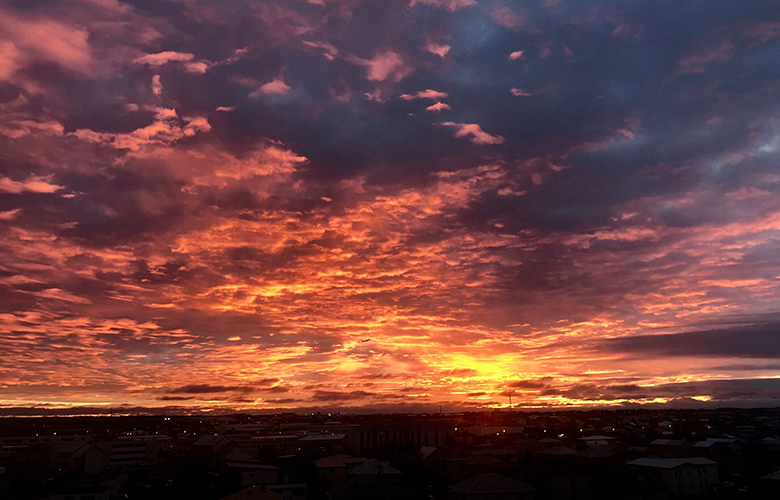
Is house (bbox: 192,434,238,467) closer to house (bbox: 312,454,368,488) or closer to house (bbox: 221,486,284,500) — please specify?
house (bbox: 312,454,368,488)

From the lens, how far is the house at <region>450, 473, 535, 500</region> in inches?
2223

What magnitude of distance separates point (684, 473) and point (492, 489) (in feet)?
100

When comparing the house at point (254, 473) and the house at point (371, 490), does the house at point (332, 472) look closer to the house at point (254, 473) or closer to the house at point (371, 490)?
the house at point (254, 473)

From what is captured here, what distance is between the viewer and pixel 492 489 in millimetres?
56938

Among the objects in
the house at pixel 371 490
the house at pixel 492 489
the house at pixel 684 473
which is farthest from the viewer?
the house at pixel 684 473

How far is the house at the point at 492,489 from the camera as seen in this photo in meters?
56.5

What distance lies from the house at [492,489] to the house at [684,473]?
21975mm

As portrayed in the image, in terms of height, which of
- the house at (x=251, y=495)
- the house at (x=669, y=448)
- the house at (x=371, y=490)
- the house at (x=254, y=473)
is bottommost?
the house at (x=669, y=448)

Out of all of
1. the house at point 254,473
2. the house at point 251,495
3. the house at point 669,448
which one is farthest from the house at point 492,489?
the house at point 669,448

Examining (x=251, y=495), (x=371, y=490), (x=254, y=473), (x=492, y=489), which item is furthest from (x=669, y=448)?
(x=251, y=495)

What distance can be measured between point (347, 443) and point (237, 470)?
174ft

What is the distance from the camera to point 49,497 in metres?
57.7

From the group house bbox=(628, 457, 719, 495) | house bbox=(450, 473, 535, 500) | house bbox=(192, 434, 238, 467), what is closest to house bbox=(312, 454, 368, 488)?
house bbox=(450, 473, 535, 500)

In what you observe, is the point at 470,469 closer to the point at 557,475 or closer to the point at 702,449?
the point at 557,475
